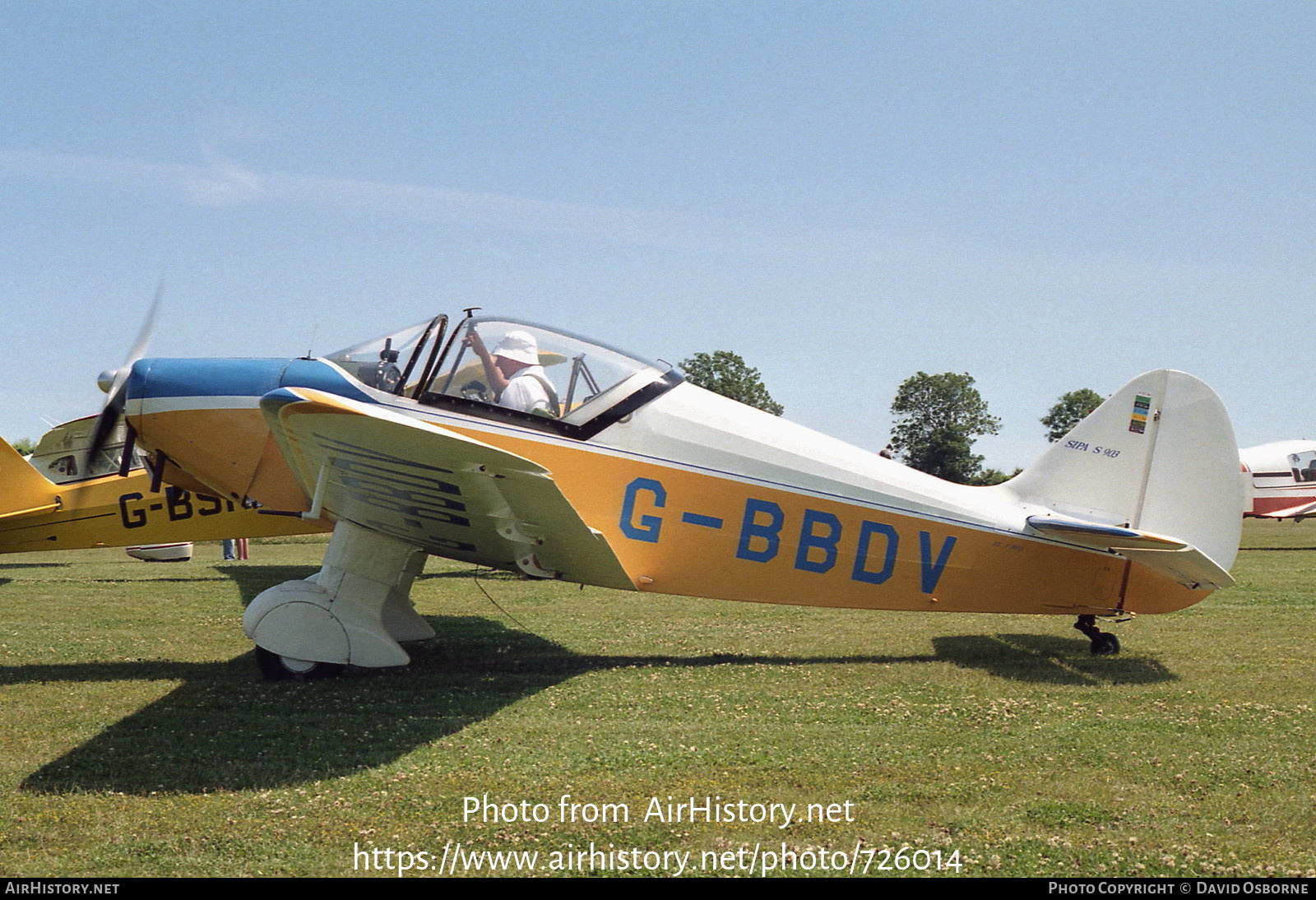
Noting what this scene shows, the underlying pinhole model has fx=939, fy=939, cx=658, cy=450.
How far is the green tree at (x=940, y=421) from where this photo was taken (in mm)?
67062

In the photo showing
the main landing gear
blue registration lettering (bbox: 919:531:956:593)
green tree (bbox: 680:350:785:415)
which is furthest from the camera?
green tree (bbox: 680:350:785:415)

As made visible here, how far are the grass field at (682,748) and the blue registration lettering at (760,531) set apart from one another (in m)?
0.83

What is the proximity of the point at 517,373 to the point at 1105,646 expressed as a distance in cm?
469

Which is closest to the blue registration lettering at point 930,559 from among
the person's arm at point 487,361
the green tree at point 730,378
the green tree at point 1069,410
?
the person's arm at point 487,361

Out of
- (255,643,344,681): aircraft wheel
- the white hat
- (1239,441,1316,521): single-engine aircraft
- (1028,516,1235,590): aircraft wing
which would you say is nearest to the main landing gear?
(1028,516,1235,590): aircraft wing

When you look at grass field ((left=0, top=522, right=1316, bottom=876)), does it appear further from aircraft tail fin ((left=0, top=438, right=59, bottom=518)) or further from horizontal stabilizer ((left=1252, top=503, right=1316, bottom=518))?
horizontal stabilizer ((left=1252, top=503, right=1316, bottom=518))

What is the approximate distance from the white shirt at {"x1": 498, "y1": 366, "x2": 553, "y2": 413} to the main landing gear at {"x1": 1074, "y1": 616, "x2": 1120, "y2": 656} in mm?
4211

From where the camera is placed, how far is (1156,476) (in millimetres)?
6555

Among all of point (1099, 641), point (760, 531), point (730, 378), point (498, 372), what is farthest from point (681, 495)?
point (730, 378)

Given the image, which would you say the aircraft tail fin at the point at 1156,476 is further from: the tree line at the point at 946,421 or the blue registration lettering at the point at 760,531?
the tree line at the point at 946,421

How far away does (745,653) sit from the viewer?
7.20 m

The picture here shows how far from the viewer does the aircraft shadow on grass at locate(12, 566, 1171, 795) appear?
431 cm

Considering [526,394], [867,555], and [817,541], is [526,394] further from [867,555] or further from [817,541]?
[867,555]

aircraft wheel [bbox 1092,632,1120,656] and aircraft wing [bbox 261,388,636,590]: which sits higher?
aircraft wing [bbox 261,388,636,590]
